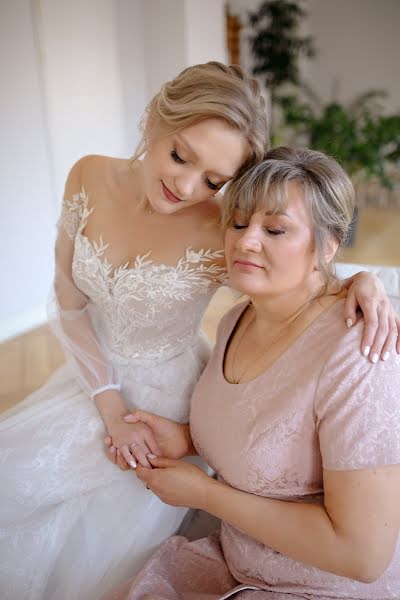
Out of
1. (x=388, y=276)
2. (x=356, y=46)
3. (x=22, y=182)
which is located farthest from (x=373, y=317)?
(x=356, y=46)

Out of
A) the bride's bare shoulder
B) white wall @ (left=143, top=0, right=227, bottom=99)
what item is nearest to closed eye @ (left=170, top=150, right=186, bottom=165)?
the bride's bare shoulder

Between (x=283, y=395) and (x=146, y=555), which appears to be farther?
(x=146, y=555)

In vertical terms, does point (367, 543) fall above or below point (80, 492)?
above

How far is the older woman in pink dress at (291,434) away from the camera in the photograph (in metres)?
0.84

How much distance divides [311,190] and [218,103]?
11.0 inches

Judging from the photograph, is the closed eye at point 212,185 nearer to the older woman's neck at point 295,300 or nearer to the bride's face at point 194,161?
the bride's face at point 194,161

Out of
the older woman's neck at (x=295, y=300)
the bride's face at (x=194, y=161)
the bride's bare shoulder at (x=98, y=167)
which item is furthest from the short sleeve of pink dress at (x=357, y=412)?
the bride's bare shoulder at (x=98, y=167)

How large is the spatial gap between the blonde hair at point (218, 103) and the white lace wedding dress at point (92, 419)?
32 cm

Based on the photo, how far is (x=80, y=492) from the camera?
4.00ft

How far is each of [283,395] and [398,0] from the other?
705 cm

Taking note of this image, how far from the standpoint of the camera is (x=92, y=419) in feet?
4.34

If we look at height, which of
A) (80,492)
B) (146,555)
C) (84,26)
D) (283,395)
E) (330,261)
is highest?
(84,26)

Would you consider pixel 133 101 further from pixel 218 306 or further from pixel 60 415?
pixel 60 415

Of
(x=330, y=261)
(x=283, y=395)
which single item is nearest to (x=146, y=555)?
(x=283, y=395)
